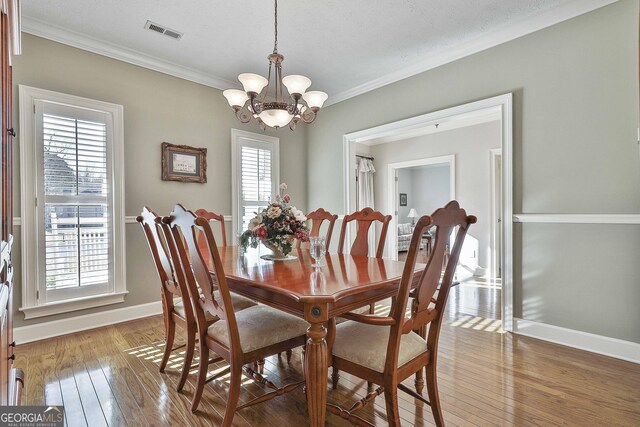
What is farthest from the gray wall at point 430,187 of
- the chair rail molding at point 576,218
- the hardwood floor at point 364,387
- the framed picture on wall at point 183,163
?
the framed picture on wall at point 183,163

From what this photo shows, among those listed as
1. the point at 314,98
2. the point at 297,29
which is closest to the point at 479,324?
Answer: the point at 314,98

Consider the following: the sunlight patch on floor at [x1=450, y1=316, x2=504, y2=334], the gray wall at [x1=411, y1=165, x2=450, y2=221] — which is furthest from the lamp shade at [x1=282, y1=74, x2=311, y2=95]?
the gray wall at [x1=411, y1=165, x2=450, y2=221]

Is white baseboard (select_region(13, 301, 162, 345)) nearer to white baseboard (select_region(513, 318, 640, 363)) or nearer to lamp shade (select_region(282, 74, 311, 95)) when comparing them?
lamp shade (select_region(282, 74, 311, 95))

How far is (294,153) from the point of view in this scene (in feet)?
16.2

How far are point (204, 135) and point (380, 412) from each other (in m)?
3.45

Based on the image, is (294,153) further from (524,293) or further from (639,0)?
(639,0)

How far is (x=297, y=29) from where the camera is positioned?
9.70 feet

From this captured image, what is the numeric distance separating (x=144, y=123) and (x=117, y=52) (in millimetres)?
703

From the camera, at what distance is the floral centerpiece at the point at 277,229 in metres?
2.10

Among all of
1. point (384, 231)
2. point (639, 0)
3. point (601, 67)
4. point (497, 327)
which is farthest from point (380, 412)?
point (639, 0)

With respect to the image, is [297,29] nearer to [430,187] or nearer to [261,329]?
[261,329]

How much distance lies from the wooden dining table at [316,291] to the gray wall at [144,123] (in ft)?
6.41

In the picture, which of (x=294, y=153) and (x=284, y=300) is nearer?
(x=284, y=300)

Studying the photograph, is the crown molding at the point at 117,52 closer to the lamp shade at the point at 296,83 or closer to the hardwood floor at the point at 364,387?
the lamp shade at the point at 296,83
